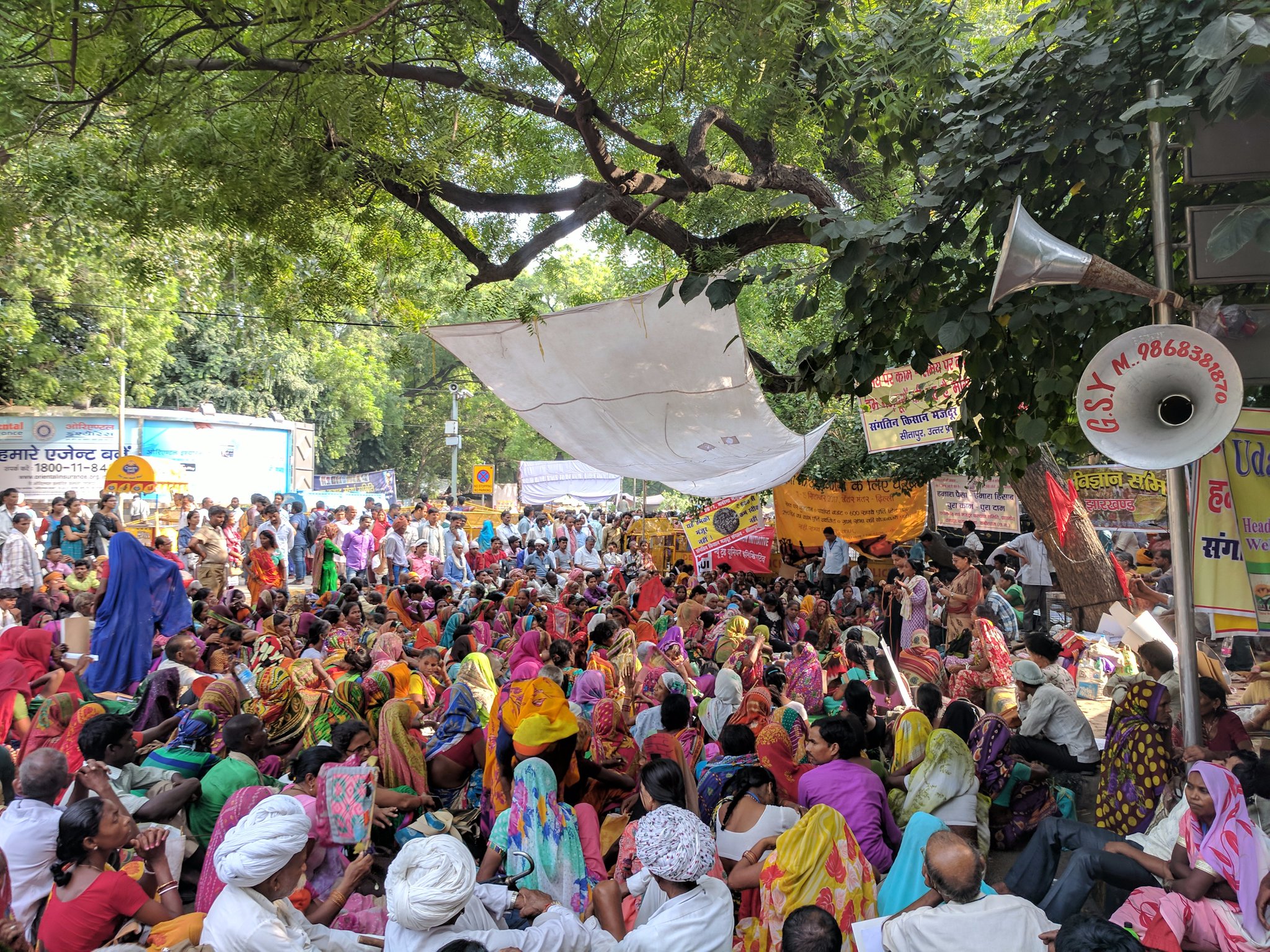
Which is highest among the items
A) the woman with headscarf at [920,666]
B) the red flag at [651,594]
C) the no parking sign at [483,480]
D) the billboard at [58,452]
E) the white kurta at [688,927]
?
the billboard at [58,452]

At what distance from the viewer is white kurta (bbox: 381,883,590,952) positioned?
111 inches

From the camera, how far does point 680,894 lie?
310 centimetres

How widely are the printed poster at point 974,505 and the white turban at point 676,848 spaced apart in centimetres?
1096

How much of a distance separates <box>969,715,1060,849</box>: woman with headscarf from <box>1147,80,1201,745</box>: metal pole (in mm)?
1647

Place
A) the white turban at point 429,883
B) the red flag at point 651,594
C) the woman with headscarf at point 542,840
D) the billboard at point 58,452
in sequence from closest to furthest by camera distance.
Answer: the white turban at point 429,883 → the woman with headscarf at point 542,840 → the red flag at point 651,594 → the billboard at point 58,452

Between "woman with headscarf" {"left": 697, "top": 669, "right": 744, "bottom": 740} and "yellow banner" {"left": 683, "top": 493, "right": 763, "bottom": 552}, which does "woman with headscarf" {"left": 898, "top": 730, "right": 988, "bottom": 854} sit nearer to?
"woman with headscarf" {"left": 697, "top": 669, "right": 744, "bottom": 740}

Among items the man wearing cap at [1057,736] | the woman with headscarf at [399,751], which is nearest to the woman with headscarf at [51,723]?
the woman with headscarf at [399,751]

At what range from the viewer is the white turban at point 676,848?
3.05m

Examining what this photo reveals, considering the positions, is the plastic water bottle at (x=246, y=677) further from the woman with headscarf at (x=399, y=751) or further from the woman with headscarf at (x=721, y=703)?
the woman with headscarf at (x=721, y=703)

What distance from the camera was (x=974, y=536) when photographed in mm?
14008

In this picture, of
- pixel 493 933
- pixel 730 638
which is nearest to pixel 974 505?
pixel 730 638

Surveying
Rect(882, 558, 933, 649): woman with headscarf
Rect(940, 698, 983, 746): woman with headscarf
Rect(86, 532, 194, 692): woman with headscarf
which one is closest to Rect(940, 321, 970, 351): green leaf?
Rect(940, 698, 983, 746): woman with headscarf

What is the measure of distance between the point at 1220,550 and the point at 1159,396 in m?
1.07

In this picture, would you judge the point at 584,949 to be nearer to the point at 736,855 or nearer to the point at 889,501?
the point at 736,855
